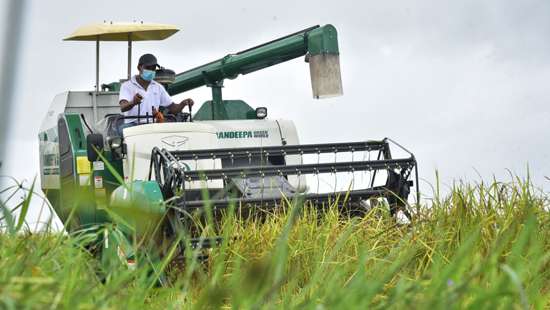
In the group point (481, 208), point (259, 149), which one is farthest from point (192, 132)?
point (481, 208)

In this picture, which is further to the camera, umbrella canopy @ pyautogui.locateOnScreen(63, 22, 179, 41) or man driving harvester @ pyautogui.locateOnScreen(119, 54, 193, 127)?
umbrella canopy @ pyautogui.locateOnScreen(63, 22, 179, 41)

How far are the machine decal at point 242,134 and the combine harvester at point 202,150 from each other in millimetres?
15

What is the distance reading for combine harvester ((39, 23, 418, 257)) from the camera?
30.4 feet

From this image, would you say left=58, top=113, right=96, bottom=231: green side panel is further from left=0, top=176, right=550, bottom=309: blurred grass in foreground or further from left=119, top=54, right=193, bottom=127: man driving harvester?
left=0, top=176, right=550, bottom=309: blurred grass in foreground

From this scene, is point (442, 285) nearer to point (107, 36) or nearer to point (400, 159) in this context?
point (400, 159)

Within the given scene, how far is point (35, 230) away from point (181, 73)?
37.1ft

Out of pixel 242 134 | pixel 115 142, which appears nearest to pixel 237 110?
pixel 242 134

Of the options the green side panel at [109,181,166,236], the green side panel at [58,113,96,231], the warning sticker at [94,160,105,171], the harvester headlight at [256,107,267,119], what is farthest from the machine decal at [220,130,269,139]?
the green side panel at [109,181,166,236]

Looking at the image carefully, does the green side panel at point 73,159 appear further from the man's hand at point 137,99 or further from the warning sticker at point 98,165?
the man's hand at point 137,99

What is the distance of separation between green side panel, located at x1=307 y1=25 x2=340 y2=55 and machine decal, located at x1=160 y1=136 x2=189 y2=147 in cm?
212

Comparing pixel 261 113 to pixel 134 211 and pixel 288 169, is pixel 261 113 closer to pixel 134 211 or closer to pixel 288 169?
pixel 288 169

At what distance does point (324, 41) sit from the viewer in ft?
39.9

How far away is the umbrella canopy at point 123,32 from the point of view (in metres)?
13.9

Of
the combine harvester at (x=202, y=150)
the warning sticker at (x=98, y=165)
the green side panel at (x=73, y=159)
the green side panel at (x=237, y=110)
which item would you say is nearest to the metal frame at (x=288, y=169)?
the combine harvester at (x=202, y=150)
